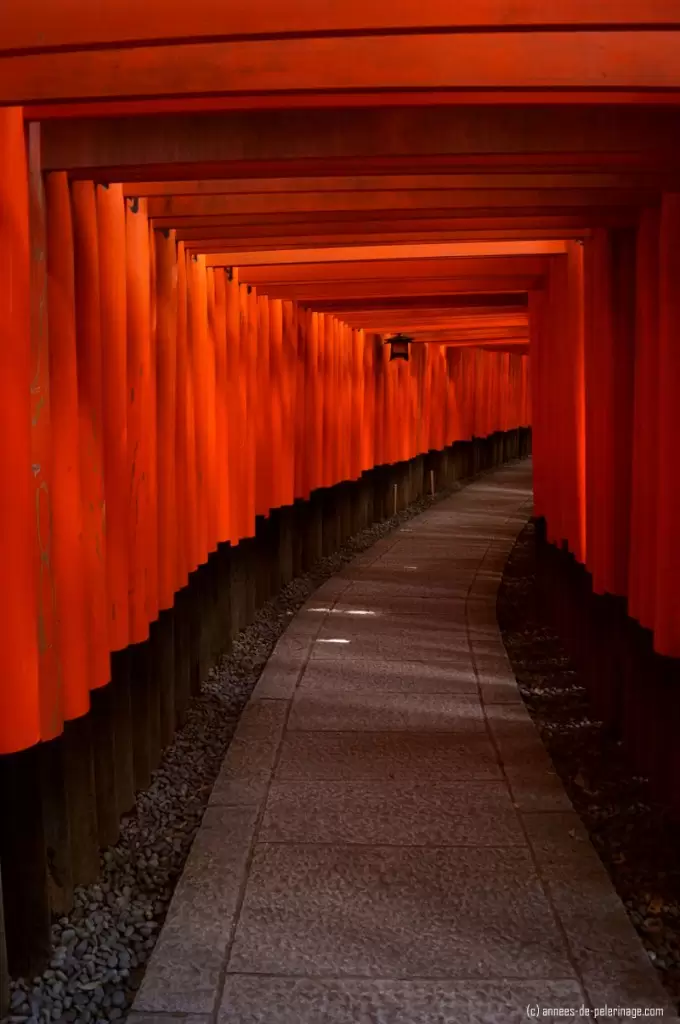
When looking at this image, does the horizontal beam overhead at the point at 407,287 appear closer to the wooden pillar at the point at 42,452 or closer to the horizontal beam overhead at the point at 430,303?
the horizontal beam overhead at the point at 430,303

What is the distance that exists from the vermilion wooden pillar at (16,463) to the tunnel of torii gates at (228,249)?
0.01m

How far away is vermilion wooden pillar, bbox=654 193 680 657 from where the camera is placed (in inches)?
185

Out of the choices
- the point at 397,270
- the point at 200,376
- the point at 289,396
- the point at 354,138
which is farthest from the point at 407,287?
the point at 354,138

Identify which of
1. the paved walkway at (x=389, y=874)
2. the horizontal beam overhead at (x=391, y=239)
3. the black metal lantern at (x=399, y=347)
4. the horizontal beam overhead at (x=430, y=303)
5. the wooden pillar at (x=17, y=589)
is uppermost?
the horizontal beam overhead at (x=430, y=303)

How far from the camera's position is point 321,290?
9586 mm

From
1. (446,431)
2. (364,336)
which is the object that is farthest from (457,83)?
(446,431)

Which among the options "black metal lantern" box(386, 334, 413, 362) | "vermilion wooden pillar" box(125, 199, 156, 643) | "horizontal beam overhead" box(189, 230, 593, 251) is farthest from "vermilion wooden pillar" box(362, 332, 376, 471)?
"vermilion wooden pillar" box(125, 199, 156, 643)

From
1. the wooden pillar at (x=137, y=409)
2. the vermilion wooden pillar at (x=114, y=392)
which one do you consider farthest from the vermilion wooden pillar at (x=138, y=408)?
the vermilion wooden pillar at (x=114, y=392)

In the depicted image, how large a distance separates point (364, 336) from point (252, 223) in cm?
1035

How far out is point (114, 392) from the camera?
4.74 metres

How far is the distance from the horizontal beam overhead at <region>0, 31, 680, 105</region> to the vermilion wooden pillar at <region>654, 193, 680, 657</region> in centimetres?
155

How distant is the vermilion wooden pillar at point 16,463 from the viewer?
340cm

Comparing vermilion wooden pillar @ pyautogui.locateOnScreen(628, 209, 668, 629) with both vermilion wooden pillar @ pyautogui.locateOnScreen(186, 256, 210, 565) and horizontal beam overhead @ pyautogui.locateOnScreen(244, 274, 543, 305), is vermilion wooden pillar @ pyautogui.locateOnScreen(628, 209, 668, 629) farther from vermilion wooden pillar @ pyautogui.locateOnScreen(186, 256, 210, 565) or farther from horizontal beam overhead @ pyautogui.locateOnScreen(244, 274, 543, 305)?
horizontal beam overhead @ pyautogui.locateOnScreen(244, 274, 543, 305)

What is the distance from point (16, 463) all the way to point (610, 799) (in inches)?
134
